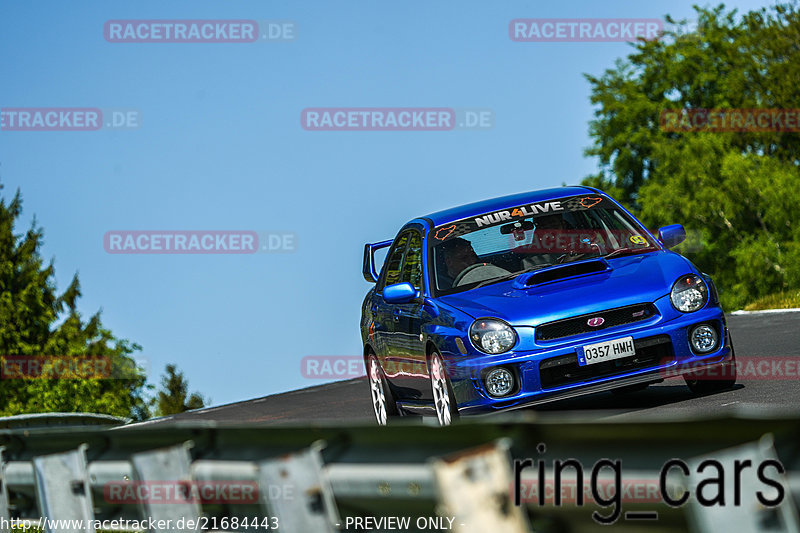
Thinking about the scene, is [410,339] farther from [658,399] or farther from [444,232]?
[658,399]

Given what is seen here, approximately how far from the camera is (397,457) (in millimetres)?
3945

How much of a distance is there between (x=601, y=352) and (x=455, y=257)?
186 centimetres

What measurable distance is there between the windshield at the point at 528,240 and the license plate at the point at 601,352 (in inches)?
45.7

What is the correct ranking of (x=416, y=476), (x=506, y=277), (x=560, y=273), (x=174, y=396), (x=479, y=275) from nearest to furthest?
(x=416, y=476) → (x=560, y=273) → (x=506, y=277) → (x=479, y=275) → (x=174, y=396)

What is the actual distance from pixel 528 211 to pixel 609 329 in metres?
1.95

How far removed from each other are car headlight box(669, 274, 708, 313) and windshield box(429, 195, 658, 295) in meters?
0.84

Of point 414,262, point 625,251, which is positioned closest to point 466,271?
point 414,262

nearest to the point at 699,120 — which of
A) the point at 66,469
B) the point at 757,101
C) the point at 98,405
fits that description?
the point at 757,101

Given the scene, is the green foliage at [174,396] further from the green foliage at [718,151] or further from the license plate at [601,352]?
the license plate at [601,352]

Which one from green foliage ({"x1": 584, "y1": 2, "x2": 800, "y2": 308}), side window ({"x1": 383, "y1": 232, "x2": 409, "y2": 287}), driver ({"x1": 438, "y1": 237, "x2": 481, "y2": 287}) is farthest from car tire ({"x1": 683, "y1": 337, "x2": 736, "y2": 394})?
green foliage ({"x1": 584, "y1": 2, "x2": 800, "y2": 308})

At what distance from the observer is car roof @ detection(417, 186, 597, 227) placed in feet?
34.7

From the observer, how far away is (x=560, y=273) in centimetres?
927

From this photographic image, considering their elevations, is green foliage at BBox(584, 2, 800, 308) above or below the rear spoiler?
above

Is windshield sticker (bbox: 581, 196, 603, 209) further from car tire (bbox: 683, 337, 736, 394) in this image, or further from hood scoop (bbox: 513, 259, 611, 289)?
car tire (bbox: 683, 337, 736, 394)
